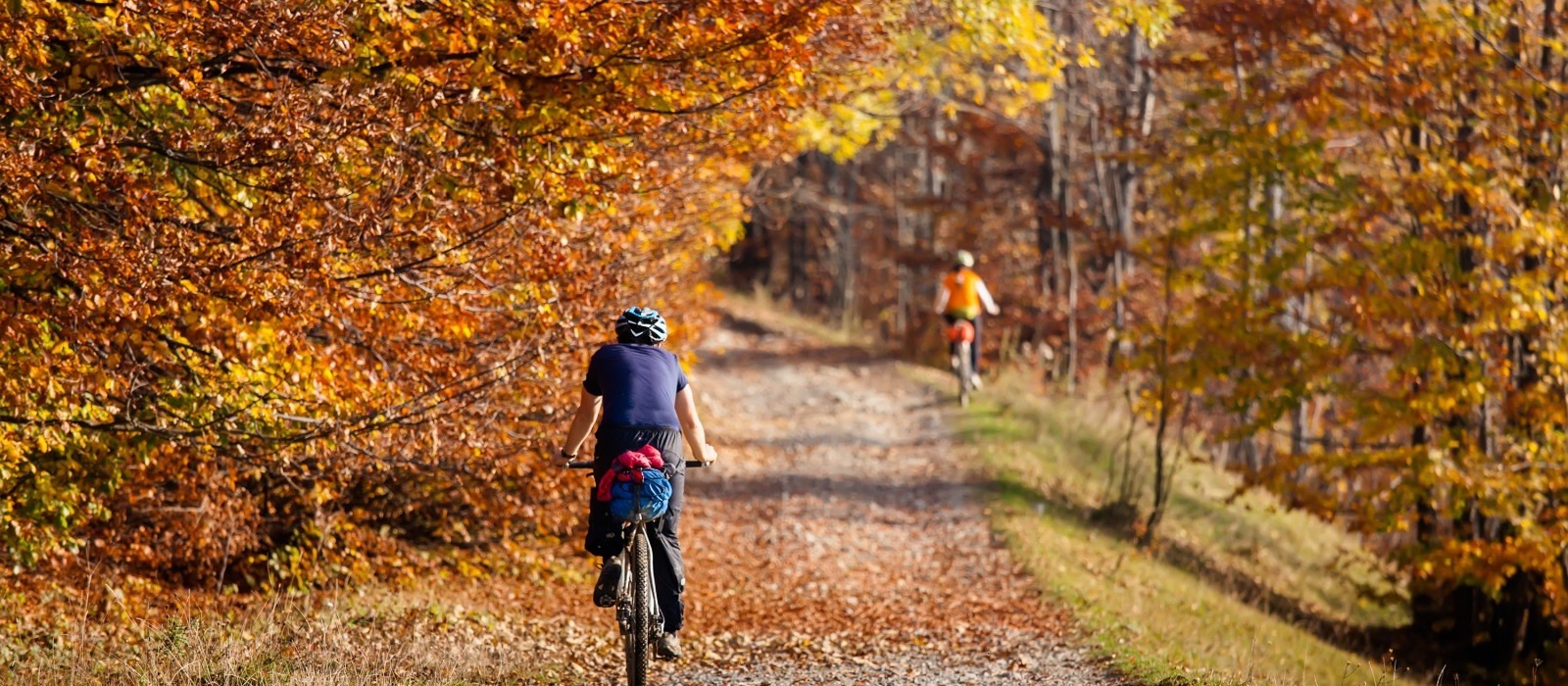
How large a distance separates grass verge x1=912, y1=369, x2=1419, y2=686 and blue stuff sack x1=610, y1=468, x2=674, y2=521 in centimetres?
315

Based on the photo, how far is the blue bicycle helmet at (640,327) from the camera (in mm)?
7145

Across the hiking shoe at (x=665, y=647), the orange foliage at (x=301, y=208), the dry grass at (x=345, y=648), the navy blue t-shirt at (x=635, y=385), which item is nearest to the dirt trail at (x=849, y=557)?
the dry grass at (x=345, y=648)

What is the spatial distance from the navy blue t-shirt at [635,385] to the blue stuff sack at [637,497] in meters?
0.27

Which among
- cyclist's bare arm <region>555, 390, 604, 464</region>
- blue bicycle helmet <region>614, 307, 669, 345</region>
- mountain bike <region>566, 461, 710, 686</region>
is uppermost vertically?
blue bicycle helmet <region>614, 307, 669, 345</region>

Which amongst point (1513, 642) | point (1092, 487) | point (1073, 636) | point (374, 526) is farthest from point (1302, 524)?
point (374, 526)

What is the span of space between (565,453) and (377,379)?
1.74m

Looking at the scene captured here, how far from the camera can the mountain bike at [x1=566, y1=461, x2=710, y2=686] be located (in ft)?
22.8

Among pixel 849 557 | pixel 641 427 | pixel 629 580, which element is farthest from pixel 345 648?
pixel 849 557

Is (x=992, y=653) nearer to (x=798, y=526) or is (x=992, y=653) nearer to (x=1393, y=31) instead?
(x=798, y=526)

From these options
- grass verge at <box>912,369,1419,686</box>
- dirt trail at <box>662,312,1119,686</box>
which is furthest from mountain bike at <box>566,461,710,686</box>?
grass verge at <box>912,369,1419,686</box>

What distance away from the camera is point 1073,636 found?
9.72 meters

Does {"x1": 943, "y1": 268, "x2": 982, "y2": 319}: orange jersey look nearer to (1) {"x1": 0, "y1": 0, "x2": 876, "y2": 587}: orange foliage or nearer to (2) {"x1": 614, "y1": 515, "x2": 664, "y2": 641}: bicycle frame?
(1) {"x1": 0, "y1": 0, "x2": 876, "y2": 587}: orange foliage

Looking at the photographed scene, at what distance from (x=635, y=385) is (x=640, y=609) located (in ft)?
3.53

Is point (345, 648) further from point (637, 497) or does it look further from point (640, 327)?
point (640, 327)
